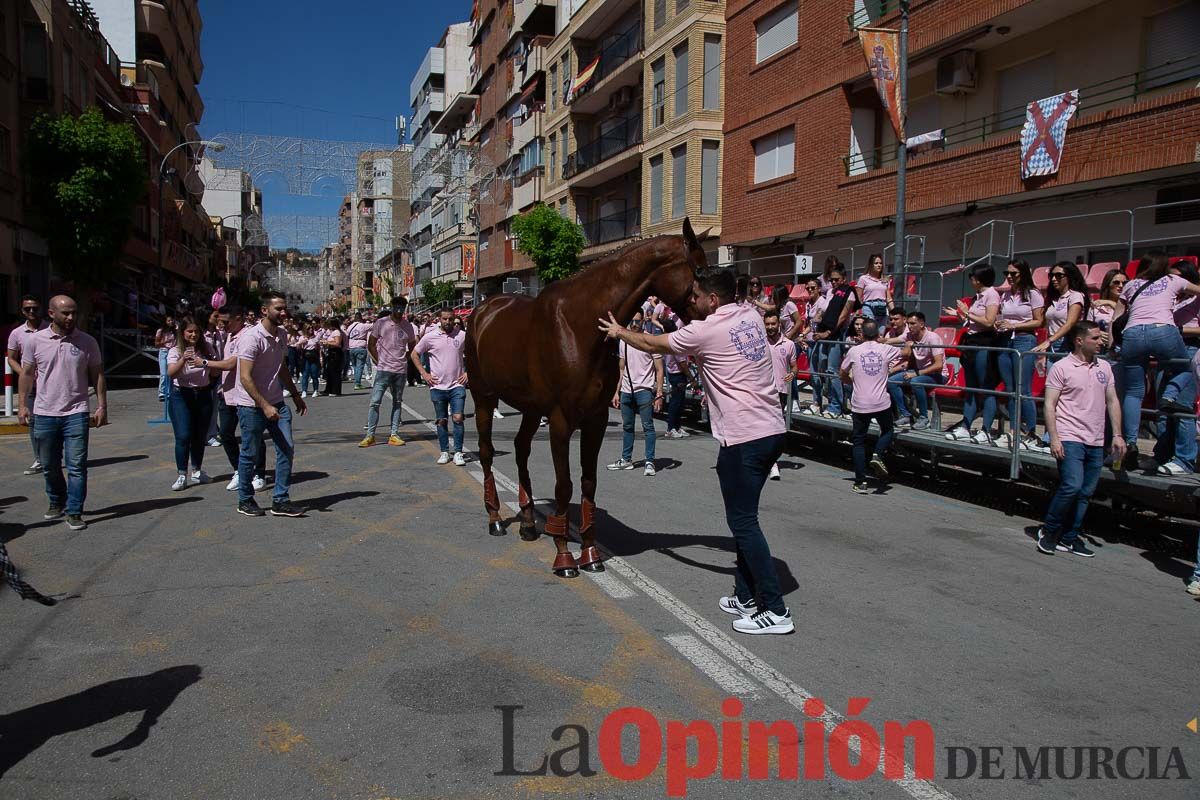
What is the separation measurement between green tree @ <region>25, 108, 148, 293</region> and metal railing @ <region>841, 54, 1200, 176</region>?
2111 cm

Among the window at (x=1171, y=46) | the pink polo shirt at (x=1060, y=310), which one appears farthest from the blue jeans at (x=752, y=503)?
the window at (x=1171, y=46)

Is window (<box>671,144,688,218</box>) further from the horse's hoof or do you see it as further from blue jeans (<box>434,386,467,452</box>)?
the horse's hoof

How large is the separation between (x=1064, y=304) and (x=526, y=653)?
7.24 meters

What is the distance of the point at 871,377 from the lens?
9.54 m

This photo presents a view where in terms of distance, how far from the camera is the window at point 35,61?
26.0 meters

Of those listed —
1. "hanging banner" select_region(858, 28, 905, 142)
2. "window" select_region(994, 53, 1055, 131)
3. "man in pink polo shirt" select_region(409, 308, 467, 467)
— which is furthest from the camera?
"window" select_region(994, 53, 1055, 131)

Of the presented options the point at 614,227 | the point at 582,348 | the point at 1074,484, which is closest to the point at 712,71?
the point at 614,227

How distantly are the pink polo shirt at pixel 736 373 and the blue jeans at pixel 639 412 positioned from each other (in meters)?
5.57

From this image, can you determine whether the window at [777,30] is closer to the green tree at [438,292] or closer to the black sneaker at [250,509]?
the black sneaker at [250,509]

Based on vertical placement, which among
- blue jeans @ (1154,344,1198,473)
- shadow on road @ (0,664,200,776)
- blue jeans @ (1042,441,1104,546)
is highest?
blue jeans @ (1154,344,1198,473)

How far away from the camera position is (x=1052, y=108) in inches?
585

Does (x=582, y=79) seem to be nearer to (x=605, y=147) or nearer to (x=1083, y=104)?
(x=605, y=147)

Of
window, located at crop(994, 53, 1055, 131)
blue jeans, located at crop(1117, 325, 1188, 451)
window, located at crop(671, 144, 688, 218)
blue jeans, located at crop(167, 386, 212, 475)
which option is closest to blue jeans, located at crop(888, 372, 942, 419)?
blue jeans, located at crop(1117, 325, 1188, 451)

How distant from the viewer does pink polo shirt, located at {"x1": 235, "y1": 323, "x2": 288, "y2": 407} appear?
24.7ft
